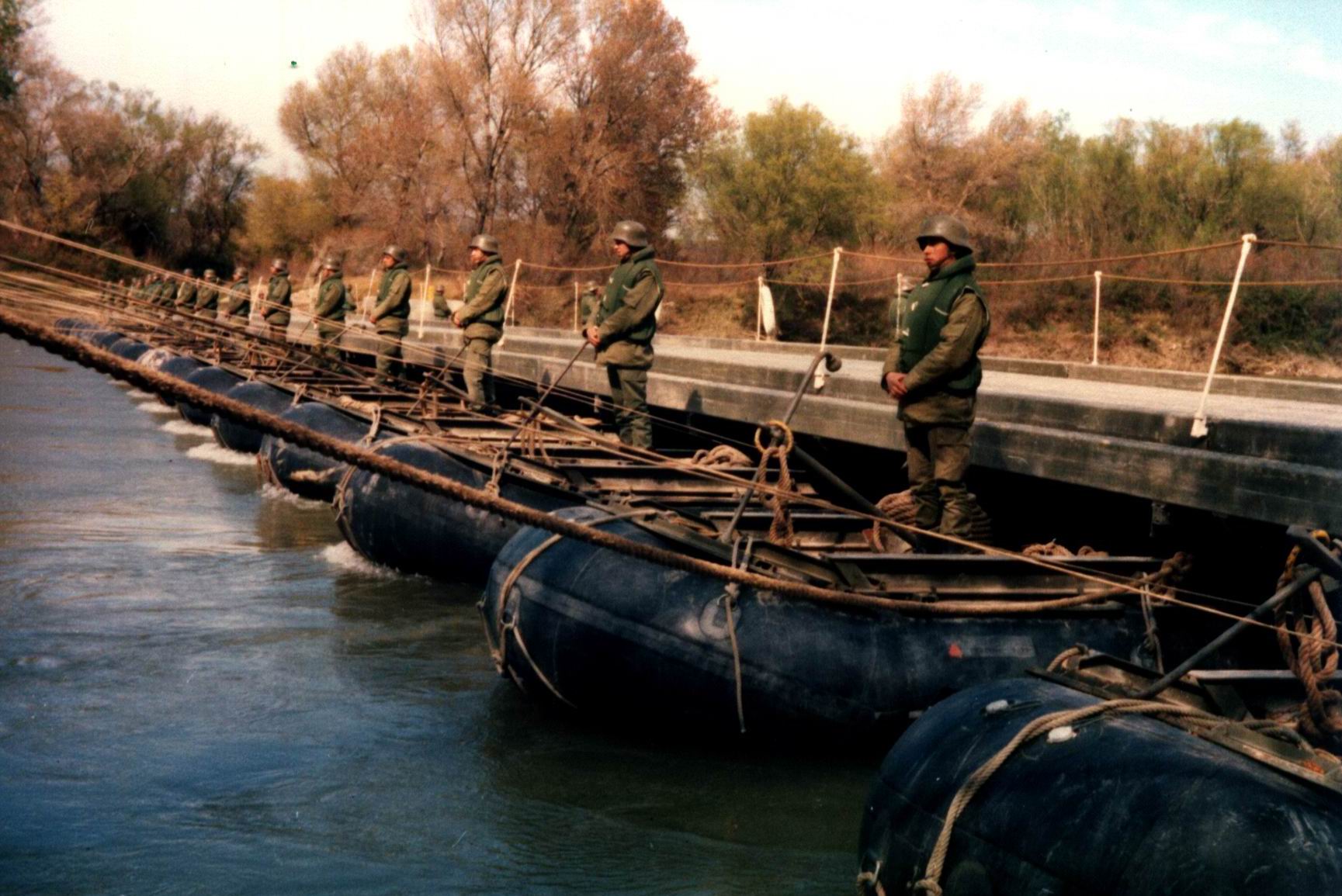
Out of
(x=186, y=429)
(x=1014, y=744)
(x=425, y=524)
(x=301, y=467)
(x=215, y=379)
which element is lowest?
(x=186, y=429)

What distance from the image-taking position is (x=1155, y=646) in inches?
287

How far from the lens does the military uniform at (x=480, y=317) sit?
49.9ft

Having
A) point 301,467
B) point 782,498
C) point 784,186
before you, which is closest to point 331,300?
point 301,467

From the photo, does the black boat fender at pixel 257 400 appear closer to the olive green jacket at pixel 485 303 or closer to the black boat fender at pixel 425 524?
the olive green jacket at pixel 485 303

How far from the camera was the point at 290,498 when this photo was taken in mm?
15953

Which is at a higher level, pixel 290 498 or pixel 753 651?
pixel 753 651

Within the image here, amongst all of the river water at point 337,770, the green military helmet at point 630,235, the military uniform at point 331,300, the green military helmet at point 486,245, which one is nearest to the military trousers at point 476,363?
the green military helmet at point 486,245

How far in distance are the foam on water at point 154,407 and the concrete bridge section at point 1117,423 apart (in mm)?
10480

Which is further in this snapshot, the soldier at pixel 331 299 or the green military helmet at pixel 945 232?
the soldier at pixel 331 299

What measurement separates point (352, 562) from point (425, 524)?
1418 millimetres

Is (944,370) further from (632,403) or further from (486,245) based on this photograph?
(486,245)

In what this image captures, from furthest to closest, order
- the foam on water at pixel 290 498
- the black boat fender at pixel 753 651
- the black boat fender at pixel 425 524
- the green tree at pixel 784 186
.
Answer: the green tree at pixel 784 186
the foam on water at pixel 290 498
the black boat fender at pixel 425 524
the black boat fender at pixel 753 651

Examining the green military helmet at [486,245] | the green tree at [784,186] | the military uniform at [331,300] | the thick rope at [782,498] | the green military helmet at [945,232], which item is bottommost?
the thick rope at [782,498]

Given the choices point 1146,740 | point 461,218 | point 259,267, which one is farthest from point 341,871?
point 259,267
